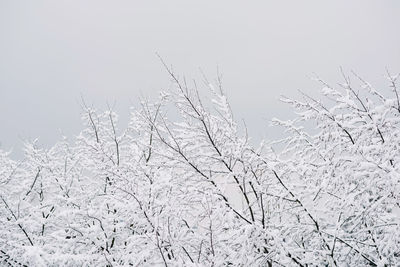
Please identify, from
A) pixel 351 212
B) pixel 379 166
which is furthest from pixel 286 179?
pixel 379 166

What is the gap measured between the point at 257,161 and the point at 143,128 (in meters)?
5.67

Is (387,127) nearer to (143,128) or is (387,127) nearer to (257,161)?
(257,161)

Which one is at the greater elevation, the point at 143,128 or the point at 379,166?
the point at 143,128

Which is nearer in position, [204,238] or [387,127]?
[387,127]

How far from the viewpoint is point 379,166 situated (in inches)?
127

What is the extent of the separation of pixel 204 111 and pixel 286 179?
130cm

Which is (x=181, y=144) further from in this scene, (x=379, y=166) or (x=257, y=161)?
(x=379, y=166)

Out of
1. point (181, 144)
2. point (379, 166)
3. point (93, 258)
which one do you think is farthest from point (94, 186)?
point (379, 166)

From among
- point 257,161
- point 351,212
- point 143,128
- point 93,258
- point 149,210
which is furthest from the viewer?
point 143,128

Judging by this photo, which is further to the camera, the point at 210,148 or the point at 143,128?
the point at 143,128

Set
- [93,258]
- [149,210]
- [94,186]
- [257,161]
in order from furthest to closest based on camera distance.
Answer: [94,186] → [93,258] → [257,161] → [149,210]

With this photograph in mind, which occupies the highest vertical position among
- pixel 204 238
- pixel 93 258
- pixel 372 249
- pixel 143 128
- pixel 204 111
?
pixel 143 128

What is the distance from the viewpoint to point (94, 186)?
862cm

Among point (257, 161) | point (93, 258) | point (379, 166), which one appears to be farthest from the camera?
point (93, 258)
